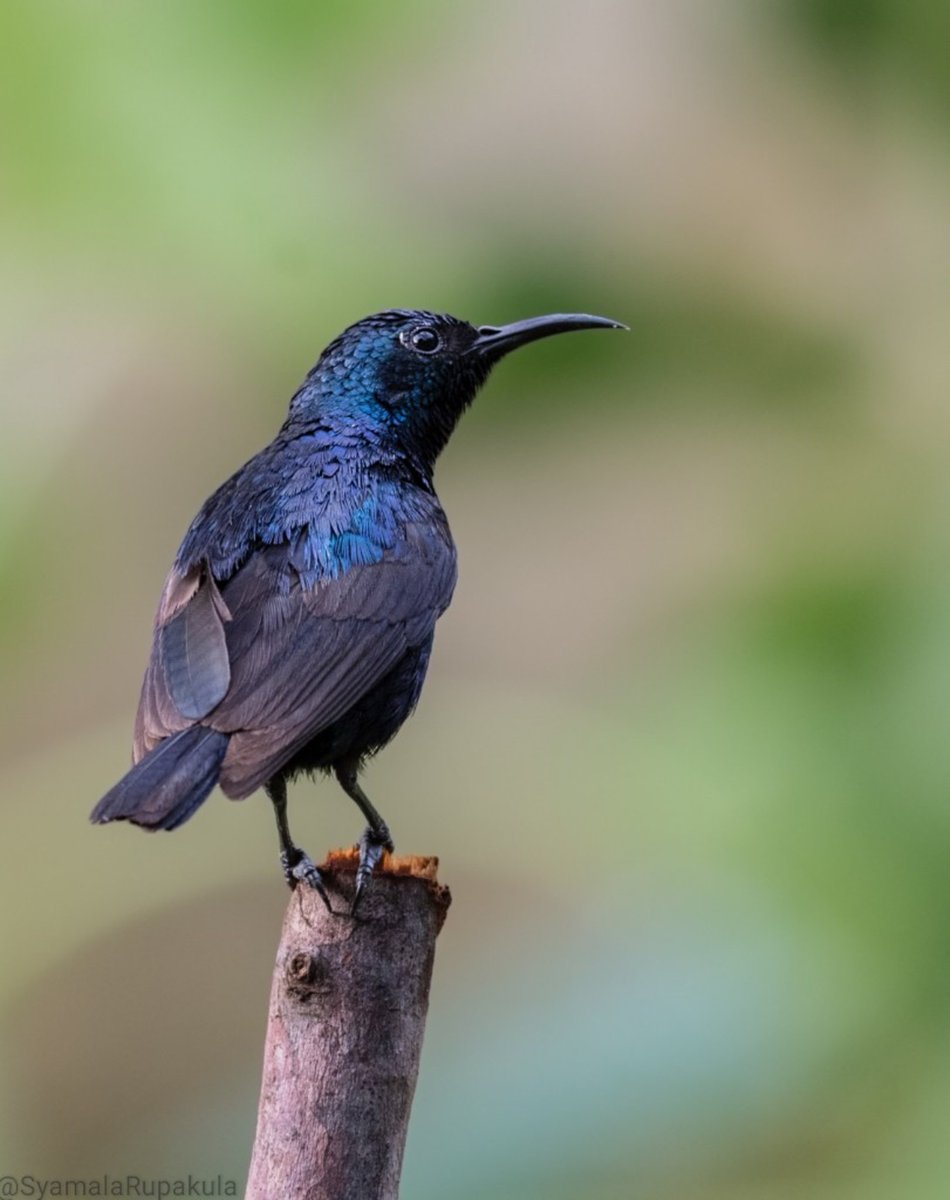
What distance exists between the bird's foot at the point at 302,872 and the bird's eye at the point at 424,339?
4.78 ft

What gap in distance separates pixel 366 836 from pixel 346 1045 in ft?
1.66

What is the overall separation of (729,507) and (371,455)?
1.13 meters

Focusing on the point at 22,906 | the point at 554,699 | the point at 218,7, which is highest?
the point at 218,7

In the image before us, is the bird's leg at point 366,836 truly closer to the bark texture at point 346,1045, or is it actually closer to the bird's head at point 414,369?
the bark texture at point 346,1045

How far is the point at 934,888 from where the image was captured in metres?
3.40

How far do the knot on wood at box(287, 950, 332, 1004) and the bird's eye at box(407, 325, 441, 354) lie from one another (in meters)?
1.83

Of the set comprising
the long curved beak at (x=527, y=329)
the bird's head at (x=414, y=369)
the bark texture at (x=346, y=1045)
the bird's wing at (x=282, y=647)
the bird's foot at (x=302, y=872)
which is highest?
the long curved beak at (x=527, y=329)

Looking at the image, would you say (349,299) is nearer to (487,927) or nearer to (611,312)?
(611,312)

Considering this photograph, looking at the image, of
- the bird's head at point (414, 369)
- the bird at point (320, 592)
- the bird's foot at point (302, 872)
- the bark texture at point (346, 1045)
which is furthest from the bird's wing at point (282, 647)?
the bird's head at point (414, 369)

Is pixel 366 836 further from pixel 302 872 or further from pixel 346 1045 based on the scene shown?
pixel 346 1045

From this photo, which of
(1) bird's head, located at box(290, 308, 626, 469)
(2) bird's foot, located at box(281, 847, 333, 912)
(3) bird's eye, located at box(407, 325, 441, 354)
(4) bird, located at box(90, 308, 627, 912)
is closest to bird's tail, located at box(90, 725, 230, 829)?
(4) bird, located at box(90, 308, 627, 912)

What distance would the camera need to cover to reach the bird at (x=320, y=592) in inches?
117

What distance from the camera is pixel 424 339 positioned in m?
4.13

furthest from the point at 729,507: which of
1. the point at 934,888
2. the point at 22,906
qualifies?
the point at 22,906
